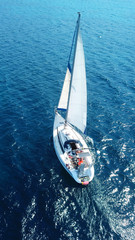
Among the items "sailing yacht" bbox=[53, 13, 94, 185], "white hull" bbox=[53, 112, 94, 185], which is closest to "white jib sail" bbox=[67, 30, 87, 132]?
"sailing yacht" bbox=[53, 13, 94, 185]

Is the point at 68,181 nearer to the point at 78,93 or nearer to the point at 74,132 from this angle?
the point at 74,132

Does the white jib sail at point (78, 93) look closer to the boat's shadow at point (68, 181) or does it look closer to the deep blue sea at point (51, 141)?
the deep blue sea at point (51, 141)

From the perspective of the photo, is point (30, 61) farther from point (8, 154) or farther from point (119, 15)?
point (119, 15)

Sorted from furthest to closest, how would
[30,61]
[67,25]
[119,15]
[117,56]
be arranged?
1. [119,15]
2. [67,25]
3. [117,56]
4. [30,61]

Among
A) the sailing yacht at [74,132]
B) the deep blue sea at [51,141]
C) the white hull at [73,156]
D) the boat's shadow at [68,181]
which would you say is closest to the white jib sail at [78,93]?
the sailing yacht at [74,132]

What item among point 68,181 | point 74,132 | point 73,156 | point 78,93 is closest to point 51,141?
point 74,132

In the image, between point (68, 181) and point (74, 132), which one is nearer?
point (68, 181)

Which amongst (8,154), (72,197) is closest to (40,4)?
(8,154)
